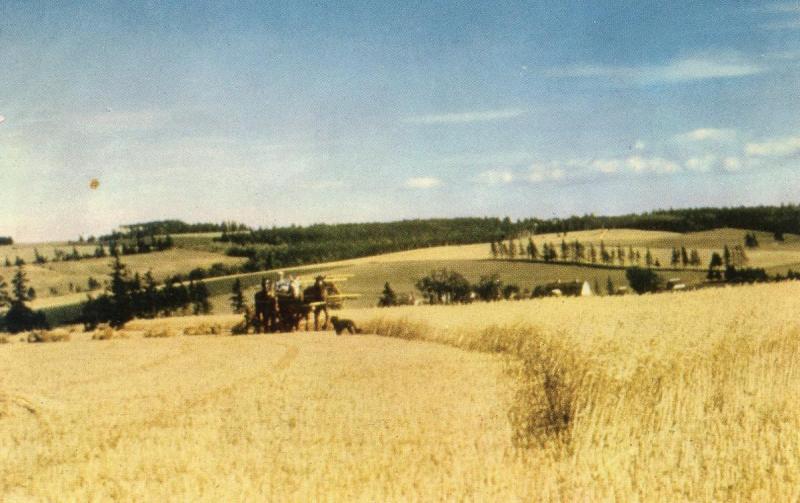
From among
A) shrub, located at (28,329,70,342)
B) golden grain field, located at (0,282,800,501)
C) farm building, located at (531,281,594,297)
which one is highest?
golden grain field, located at (0,282,800,501)

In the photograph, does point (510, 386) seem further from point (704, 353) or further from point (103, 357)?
point (103, 357)

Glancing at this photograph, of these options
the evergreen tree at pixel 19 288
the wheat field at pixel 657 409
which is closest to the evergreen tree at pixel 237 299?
the evergreen tree at pixel 19 288

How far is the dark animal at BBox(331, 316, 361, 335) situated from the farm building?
16561 millimetres

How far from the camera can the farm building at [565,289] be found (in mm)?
52828

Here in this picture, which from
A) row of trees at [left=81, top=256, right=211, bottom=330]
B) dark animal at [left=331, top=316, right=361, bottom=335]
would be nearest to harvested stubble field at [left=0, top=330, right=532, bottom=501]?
dark animal at [left=331, top=316, right=361, bottom=335]

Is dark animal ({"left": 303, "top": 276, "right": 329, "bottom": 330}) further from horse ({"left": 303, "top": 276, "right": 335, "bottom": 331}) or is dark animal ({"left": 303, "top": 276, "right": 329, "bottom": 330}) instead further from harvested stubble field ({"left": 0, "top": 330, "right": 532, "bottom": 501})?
harvested stubble field ({"left": 0, "top": 330, "right": 532, "bottom": 501})

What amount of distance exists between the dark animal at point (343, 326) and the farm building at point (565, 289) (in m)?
16.6

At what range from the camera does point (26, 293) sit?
159ft

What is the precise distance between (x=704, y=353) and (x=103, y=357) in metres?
28.2

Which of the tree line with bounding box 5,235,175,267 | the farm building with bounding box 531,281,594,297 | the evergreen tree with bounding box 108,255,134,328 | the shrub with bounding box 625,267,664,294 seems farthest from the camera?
the tree line with bounding box 5,235,175,267

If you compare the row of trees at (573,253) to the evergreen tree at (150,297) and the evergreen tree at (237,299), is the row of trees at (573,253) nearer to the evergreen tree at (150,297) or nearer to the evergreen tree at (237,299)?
the evergreen tree at (237,299)

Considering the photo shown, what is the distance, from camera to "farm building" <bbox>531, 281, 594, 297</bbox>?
173 feet

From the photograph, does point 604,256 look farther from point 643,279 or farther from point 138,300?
point 138,300

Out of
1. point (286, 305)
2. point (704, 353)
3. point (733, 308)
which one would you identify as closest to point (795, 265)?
point (733, 308)
